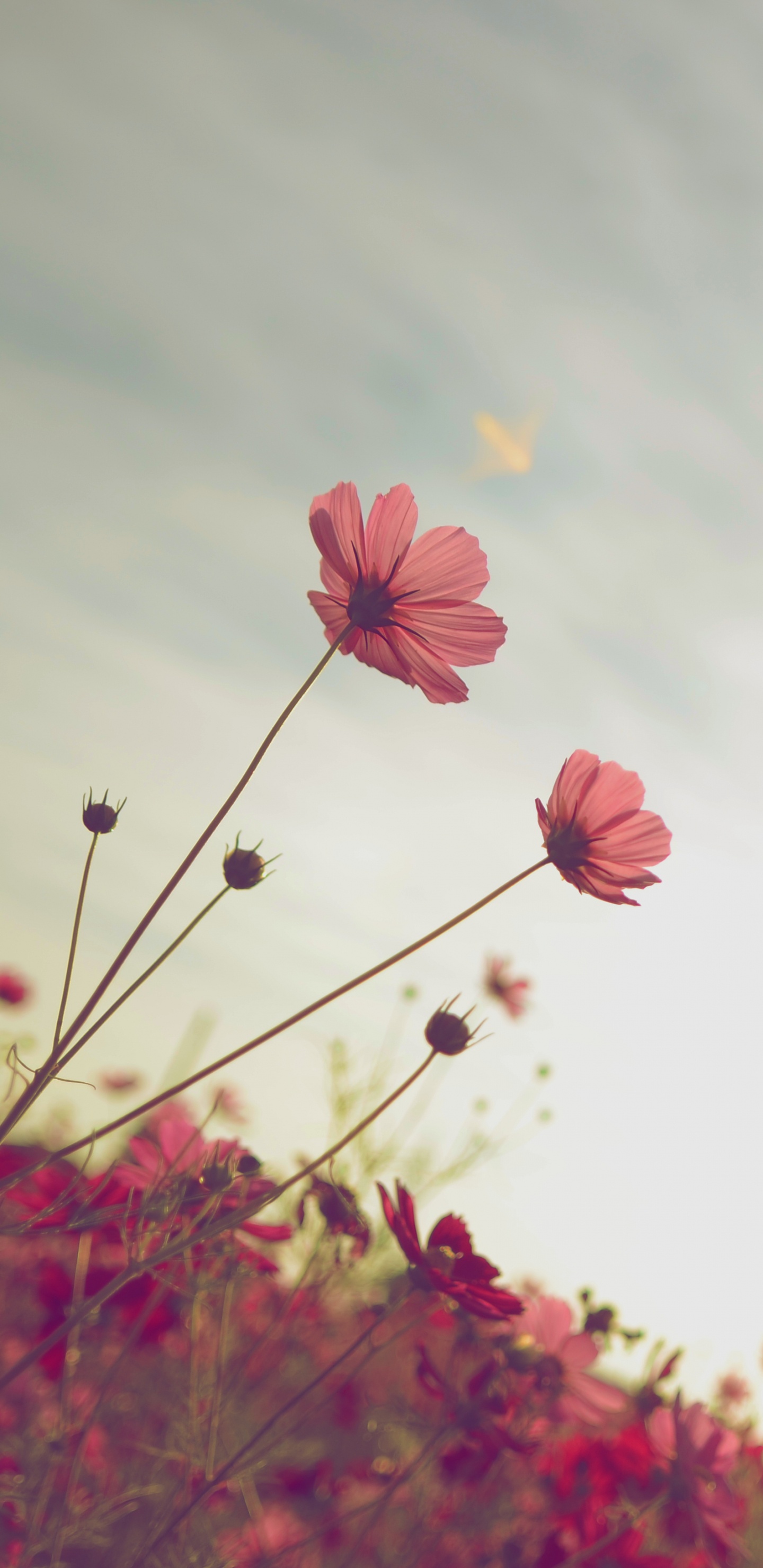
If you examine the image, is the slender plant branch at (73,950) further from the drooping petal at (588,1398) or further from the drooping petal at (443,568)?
the drooping petal at (588,1398)

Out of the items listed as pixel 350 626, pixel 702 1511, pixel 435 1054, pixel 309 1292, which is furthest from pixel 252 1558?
pixel 350 626

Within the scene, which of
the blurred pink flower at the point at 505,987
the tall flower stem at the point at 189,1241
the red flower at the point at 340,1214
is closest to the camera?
the tall flower stem at the point at 189,1241

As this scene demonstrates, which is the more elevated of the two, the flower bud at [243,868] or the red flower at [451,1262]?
the flower bud at [243,868]

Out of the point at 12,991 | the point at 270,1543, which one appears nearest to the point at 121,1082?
the point at 12,991

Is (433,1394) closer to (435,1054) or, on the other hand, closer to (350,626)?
(435,1054)

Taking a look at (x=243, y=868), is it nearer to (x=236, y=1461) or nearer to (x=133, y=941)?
(x=133, y=941)

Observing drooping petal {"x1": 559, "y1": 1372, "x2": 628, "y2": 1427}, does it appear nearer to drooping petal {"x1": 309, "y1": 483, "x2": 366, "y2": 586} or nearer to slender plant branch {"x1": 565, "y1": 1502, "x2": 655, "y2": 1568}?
slender plant branch {"x1": 565, "y1": 1502, "x2": 655, "y2": 1568}

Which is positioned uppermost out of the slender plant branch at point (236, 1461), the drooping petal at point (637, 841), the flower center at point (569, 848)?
Result: the drooping petal at point (637, 841)

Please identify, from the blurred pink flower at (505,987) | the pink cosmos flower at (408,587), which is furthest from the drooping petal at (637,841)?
the blurred pink flower at (505,987)
